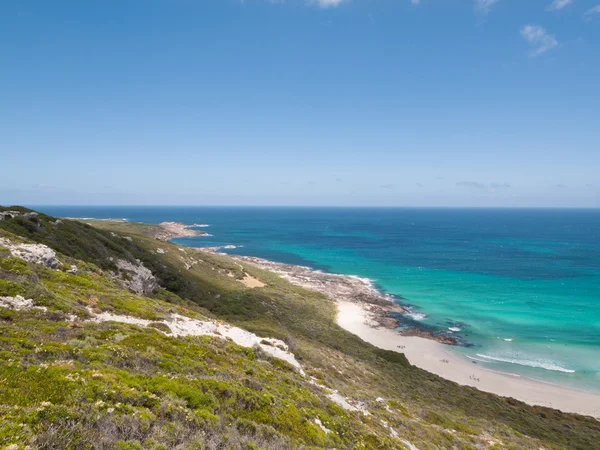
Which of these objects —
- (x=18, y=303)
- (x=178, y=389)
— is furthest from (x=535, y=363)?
(x=18, y=303)

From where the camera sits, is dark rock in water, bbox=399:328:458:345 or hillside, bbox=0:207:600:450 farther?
dark rock in water, bbox=399:328:458:345

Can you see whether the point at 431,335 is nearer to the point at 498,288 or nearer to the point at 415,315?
the point at 415,315

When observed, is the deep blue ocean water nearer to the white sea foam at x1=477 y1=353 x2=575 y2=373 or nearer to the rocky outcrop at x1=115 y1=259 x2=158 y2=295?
the white sea foam at x1=477 y1=353 x2=575 y2=373

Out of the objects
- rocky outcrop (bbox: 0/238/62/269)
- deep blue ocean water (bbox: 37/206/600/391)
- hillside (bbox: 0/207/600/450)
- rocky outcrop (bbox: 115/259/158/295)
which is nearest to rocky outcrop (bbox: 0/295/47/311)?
hillside (bbox: 0/207/600/450)

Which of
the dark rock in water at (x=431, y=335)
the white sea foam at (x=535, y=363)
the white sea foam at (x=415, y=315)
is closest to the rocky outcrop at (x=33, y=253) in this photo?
the dark rock in water at (x=431, y=335)

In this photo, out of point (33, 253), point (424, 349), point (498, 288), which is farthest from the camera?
point (498, 288)

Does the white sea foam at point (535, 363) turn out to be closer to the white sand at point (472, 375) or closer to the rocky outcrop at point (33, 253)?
the white sand at point (472, 375)
